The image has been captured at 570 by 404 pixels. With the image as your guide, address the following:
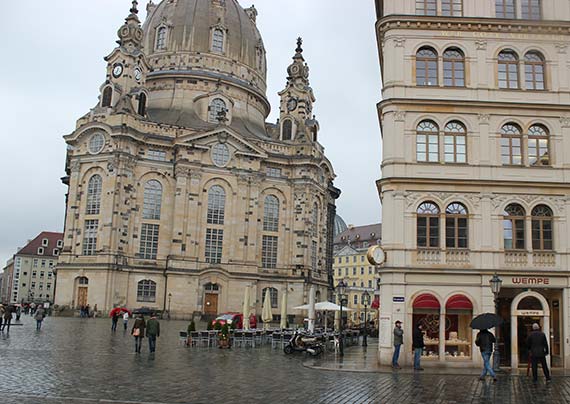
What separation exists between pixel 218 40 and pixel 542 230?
200ft

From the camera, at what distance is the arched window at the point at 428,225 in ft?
86.2

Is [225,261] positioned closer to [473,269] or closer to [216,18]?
[216,18]

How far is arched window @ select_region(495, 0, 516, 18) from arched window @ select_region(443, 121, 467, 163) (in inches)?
206

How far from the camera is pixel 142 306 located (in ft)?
219

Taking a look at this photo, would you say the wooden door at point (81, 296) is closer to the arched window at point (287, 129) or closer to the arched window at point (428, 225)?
the arched window at point (287, 129)

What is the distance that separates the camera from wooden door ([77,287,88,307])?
65769mm

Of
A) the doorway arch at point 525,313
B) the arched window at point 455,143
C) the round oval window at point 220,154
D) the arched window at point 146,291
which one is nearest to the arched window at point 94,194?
the arched window at point 146,291

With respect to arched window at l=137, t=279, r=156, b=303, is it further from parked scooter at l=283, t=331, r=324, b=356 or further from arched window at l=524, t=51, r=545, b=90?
arched window at l=524, t=51, r=545, b=90

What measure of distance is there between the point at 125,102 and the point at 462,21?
4990 cm

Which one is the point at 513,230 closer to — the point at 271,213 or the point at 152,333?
the point at 152,333

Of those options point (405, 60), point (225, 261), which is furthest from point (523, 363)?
point (225, 261)

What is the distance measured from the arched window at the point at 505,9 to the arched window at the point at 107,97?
51.4 meters

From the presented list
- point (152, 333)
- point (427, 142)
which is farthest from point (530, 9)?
point (152, 333)

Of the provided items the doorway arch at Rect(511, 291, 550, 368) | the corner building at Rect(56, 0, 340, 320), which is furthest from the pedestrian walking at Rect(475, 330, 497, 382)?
the corner building at Rect(56, 0, 340, 320)
